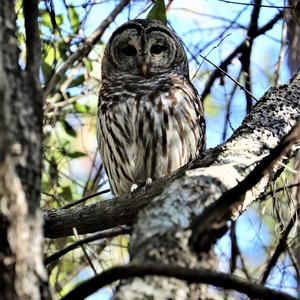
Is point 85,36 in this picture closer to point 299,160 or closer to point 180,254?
point 299,160

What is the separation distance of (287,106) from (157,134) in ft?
3.29

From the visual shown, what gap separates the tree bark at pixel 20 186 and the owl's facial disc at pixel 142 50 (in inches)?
112

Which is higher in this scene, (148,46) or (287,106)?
(148,46)

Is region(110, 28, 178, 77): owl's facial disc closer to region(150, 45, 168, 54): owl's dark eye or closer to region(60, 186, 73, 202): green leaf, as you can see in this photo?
region(150, 45, 168, 54): owl's dark eye

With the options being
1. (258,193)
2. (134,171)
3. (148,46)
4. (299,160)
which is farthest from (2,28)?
(148,46)

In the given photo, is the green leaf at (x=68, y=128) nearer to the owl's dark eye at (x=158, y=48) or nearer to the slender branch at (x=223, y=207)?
the owl's dark eye at (x=158, y=48)

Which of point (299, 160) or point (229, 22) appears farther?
point (229, 22)

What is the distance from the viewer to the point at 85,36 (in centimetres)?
409

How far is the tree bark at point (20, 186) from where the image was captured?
4.40 ft

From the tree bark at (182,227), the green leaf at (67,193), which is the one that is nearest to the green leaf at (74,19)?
the green leaf at (67,193)

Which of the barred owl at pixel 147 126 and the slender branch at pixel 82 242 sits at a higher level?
the barred owl at pixel 147 126

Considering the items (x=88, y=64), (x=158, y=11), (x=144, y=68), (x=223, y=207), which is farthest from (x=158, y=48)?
(x=223, y=207)

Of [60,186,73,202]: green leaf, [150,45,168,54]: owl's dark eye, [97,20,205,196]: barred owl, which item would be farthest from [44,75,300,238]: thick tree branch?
[150,45,168,54]: owl's dark eye

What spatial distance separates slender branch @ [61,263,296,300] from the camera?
1.32 meters
